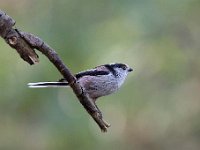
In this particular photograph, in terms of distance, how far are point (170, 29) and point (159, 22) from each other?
247 millimetres

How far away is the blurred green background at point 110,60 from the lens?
409 cm

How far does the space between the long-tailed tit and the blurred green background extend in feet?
6.60

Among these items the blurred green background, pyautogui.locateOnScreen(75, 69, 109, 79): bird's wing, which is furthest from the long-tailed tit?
the blurred green background

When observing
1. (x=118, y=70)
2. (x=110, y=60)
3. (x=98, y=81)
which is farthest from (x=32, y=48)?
(x=110, y=60)

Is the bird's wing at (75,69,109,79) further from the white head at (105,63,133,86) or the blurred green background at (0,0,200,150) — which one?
the blurred green background at (0,0,200,150)

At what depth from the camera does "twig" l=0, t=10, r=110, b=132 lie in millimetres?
922

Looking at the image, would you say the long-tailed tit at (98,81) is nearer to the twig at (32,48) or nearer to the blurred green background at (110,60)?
the twig at (32,48)

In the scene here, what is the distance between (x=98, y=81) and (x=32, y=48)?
1.87 feet

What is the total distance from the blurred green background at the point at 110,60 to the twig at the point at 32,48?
285 centimetres

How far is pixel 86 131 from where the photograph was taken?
4.14m

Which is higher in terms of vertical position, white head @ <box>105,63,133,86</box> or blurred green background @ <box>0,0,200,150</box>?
blurred green background @ <box>0,0,200,150</box>

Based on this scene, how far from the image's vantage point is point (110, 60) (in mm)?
3881

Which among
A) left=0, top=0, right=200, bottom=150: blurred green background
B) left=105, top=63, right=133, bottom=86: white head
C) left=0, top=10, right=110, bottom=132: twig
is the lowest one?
left=0, top=10, right=110, bottom=132: twig

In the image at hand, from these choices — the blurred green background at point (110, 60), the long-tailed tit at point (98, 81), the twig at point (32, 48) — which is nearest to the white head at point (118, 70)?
the long-tailed tit at point (98, 81)
